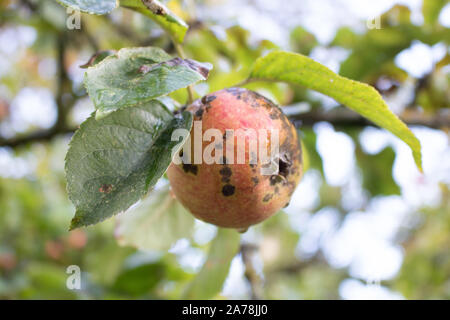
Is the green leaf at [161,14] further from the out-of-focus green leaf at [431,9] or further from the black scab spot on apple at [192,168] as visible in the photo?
the out-of-focus green leaf at [431,9]

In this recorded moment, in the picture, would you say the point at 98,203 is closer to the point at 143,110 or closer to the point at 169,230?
the point at 143,110

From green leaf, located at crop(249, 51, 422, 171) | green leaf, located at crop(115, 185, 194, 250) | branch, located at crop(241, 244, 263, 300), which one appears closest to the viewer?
green leaf, located at crop(249, 51, 422, 171)

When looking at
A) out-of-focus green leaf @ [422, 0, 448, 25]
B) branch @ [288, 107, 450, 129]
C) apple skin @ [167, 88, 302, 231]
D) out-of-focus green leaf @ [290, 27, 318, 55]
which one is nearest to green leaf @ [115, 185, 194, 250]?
apple skin @ [167, 88, 302, 231]

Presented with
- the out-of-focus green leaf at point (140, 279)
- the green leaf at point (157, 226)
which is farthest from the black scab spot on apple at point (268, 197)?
the out-of-focus green leaf at point (140, 279)

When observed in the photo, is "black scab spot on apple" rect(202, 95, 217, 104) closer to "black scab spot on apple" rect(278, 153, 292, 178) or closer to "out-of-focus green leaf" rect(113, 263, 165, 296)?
"black scab spot on apple" rect(278, 153, 292, 178)
